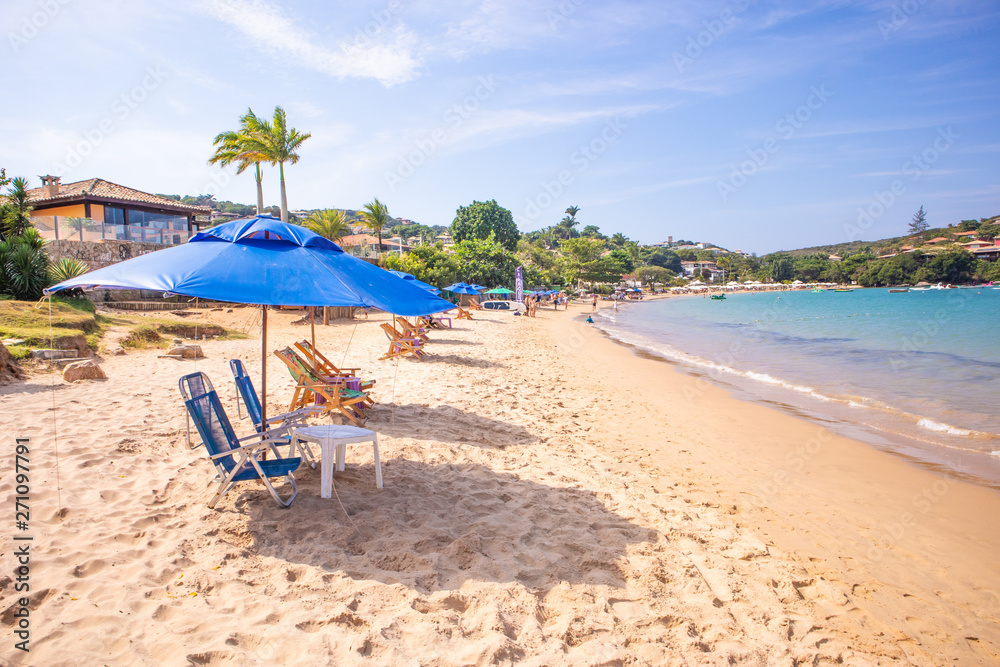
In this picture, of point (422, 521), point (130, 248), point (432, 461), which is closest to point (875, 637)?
point (422, 521)

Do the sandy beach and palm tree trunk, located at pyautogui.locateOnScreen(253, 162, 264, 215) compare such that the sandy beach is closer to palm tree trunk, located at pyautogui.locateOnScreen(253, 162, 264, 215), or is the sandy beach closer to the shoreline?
the shoreline

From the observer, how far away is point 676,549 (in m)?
3.77

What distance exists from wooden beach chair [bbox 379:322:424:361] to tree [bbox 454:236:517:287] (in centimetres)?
2952

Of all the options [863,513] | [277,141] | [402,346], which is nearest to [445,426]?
[863,513]

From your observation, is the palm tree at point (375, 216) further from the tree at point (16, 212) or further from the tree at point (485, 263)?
the tree at point (16, 212)

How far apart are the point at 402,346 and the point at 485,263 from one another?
31.9 m

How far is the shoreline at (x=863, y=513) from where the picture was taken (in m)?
3.45

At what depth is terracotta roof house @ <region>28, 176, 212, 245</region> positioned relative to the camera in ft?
63.5

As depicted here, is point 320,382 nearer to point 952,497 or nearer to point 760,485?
point 760,485

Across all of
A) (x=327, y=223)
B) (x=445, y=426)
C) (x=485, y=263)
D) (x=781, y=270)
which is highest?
(x=327, y=223)

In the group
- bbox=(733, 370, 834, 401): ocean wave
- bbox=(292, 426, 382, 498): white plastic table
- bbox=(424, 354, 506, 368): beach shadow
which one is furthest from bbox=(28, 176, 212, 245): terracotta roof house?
bbox=(733, 370, 834, 401): ocean wave

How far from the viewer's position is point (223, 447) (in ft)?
12.3

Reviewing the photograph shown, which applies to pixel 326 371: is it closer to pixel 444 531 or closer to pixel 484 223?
pixel 444 531

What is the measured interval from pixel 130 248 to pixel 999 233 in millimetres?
131749
